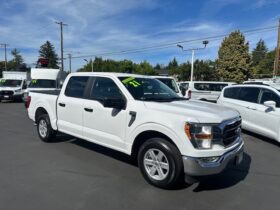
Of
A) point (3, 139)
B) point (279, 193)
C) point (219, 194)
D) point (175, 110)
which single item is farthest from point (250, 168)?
point (3, 139)

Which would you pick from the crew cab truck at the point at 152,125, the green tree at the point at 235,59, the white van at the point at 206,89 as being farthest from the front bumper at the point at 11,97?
the green tree at the point at 235,59

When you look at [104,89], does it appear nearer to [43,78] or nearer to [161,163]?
[161,163]

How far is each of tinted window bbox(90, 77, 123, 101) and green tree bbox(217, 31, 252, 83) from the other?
41582 mm

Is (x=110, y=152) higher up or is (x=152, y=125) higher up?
(x=152, y=125)

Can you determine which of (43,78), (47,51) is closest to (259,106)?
(43,78)

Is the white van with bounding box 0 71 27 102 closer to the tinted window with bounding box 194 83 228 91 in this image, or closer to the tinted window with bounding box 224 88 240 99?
the tinted window with bounding box 194 83 228 91

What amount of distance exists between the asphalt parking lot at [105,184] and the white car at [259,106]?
93 centimetres

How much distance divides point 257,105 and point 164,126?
15.8ft

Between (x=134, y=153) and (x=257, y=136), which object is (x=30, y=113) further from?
(x=257, y=136)

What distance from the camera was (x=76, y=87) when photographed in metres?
5.86

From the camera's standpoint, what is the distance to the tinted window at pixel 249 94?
804 cm

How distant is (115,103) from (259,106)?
16.2 feet

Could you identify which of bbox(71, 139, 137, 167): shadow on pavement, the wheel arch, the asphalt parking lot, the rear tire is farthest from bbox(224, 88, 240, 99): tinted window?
the rear tire

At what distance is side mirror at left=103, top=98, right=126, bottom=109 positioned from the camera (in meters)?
4.54
